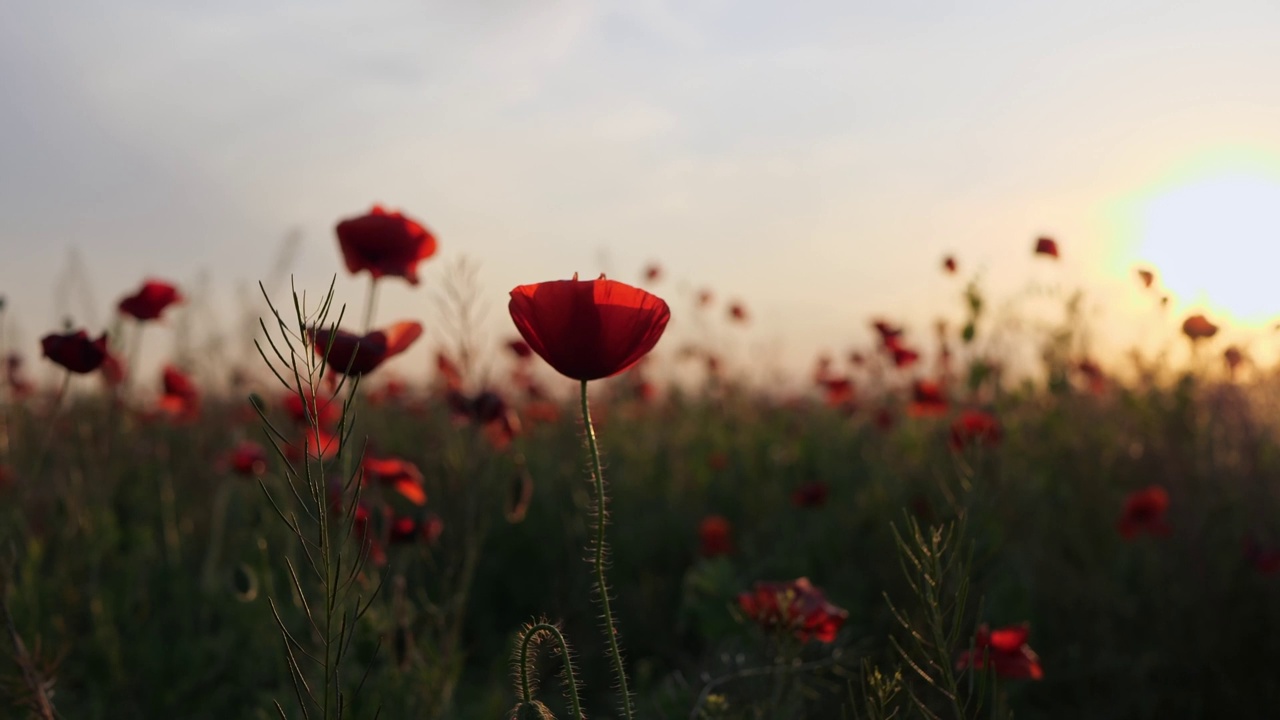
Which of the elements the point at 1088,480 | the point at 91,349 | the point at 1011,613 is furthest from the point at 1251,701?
the point at 91,349

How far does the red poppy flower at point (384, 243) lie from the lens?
6.31 feet

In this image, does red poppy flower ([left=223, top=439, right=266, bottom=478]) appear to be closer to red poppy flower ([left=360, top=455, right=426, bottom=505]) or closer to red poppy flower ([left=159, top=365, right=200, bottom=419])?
red poppy flower ([left=360, top=455, right=426, bottom=505])

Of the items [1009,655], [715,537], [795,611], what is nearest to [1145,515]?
[715,537]

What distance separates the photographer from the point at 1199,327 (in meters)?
2.97

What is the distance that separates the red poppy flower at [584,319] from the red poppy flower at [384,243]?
96 centimetres

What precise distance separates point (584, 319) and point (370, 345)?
0.68 m

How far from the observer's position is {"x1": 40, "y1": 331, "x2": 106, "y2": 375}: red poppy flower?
171 centimetres

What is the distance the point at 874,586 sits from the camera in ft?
11.1

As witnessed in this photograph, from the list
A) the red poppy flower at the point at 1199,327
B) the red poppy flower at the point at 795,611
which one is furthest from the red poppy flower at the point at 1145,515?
the red poppy flower at the point at 795,611

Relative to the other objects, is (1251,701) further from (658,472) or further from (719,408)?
(719,408)

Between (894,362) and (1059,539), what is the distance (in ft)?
3.55

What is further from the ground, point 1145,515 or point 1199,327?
point 1199,327

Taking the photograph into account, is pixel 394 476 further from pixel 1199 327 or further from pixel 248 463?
pixel 1199 327

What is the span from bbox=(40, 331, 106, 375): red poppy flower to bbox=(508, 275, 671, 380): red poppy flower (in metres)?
1.06
